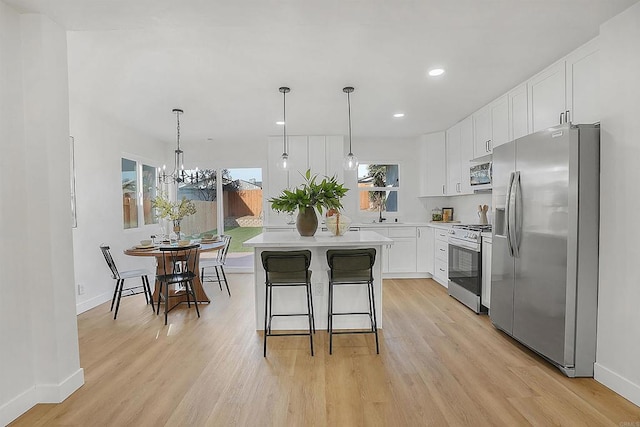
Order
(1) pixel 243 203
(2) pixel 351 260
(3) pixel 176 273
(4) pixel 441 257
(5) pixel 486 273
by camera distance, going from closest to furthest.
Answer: (2) pixel 351 260 → (5) pixel 486 273 → (3) pixel 176 273 → (4) pixel 441 257 → (1) pixel 243 203

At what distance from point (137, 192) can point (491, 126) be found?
5.35m

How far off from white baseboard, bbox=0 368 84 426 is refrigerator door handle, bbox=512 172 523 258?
3535 millimetres

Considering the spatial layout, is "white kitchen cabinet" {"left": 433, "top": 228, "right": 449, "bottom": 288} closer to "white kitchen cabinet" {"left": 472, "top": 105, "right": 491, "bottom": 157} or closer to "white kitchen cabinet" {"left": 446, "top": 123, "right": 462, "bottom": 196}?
"white kitchen cabinet" {"left": 446, "top": 123, "right": 462, "bottom": 196}

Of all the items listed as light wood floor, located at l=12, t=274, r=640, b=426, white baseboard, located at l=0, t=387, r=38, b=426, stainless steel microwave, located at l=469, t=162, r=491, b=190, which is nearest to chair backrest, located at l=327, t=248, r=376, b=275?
light wood floor, located at l=12, t=274, r=640, b=426

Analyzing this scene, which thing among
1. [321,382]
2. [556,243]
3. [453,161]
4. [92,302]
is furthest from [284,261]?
[453,161]

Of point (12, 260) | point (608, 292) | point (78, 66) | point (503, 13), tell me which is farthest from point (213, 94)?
point (608, 292)

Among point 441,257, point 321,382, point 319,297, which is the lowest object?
point 321,382

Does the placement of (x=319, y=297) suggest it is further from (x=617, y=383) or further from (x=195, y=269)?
(x=617, y=383)

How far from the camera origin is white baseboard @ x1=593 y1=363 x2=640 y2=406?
214 centimetres

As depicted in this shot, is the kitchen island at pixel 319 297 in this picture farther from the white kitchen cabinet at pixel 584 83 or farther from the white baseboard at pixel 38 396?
the white kitchen cabinet at pixel 584 83

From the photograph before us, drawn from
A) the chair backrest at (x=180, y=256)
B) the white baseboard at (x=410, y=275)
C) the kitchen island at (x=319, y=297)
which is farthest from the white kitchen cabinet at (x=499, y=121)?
the chair backrest at (x=180, y=256)

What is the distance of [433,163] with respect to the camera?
590 centimetres

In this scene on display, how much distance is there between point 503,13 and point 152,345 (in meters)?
3.85

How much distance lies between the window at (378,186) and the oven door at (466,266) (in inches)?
77.0
